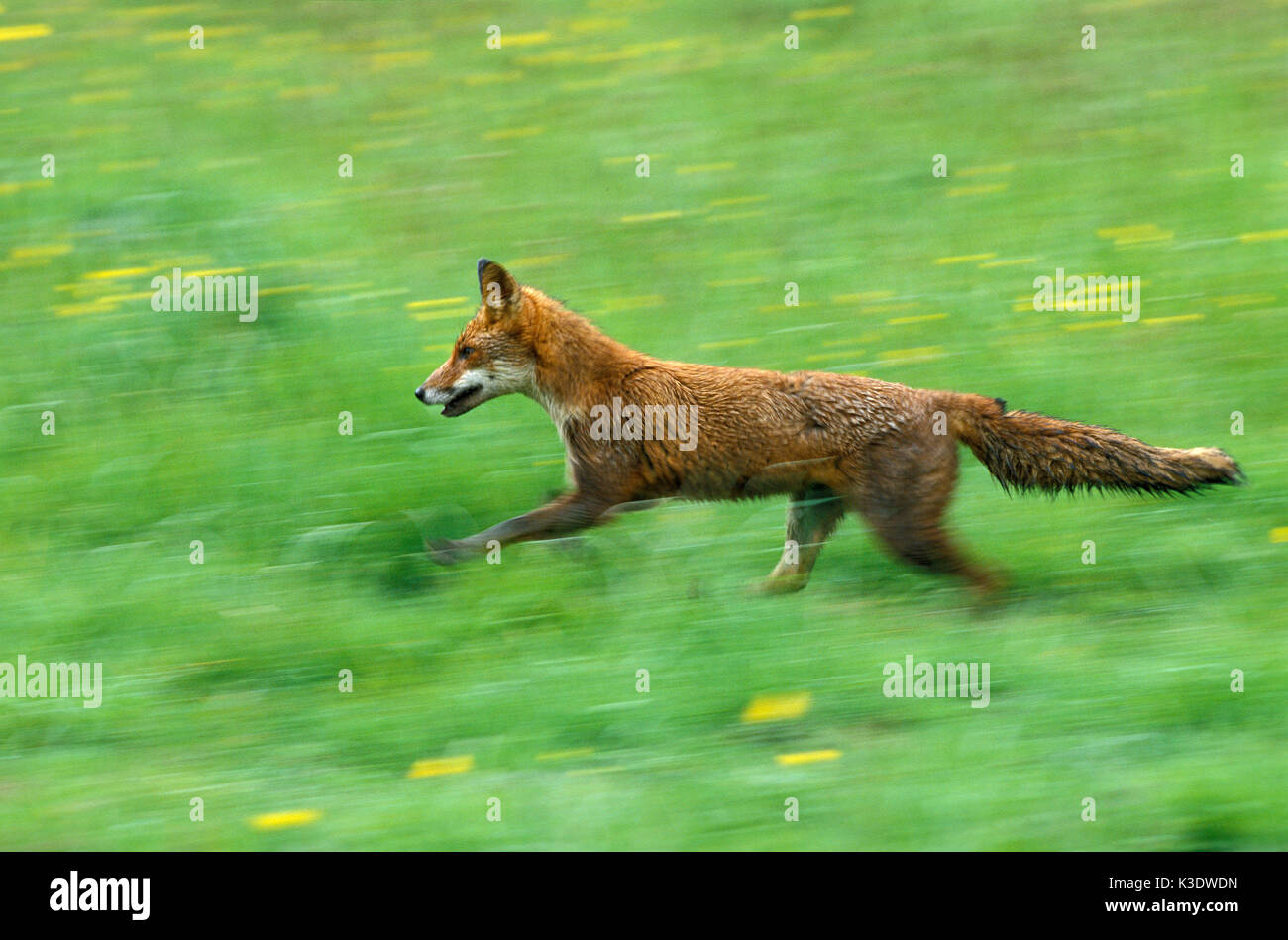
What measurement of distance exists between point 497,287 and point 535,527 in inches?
47.9

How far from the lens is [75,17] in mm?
12000

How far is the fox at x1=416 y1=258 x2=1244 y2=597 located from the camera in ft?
21.4

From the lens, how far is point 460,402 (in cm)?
699

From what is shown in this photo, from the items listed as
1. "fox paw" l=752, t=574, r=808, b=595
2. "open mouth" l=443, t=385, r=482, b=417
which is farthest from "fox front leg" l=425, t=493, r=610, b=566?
"fox paw" l=752, t=574, r=808, b=595

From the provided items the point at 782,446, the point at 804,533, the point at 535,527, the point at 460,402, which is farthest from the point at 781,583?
the point at 460,402

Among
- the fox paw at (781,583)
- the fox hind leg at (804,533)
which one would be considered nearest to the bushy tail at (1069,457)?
the fox hind leg at (804,533)

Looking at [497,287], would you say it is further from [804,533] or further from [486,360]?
[804,533]

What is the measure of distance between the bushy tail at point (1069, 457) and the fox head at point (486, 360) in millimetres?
2123

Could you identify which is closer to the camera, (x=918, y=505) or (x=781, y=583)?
(x=918, y=505)

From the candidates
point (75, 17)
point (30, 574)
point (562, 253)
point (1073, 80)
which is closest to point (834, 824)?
point (30, 574)

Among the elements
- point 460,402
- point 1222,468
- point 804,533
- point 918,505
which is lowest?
point 804,533

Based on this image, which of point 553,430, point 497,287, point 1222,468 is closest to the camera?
point 1222,468

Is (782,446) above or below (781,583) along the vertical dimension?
above

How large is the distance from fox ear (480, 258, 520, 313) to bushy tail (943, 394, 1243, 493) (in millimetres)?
2185
